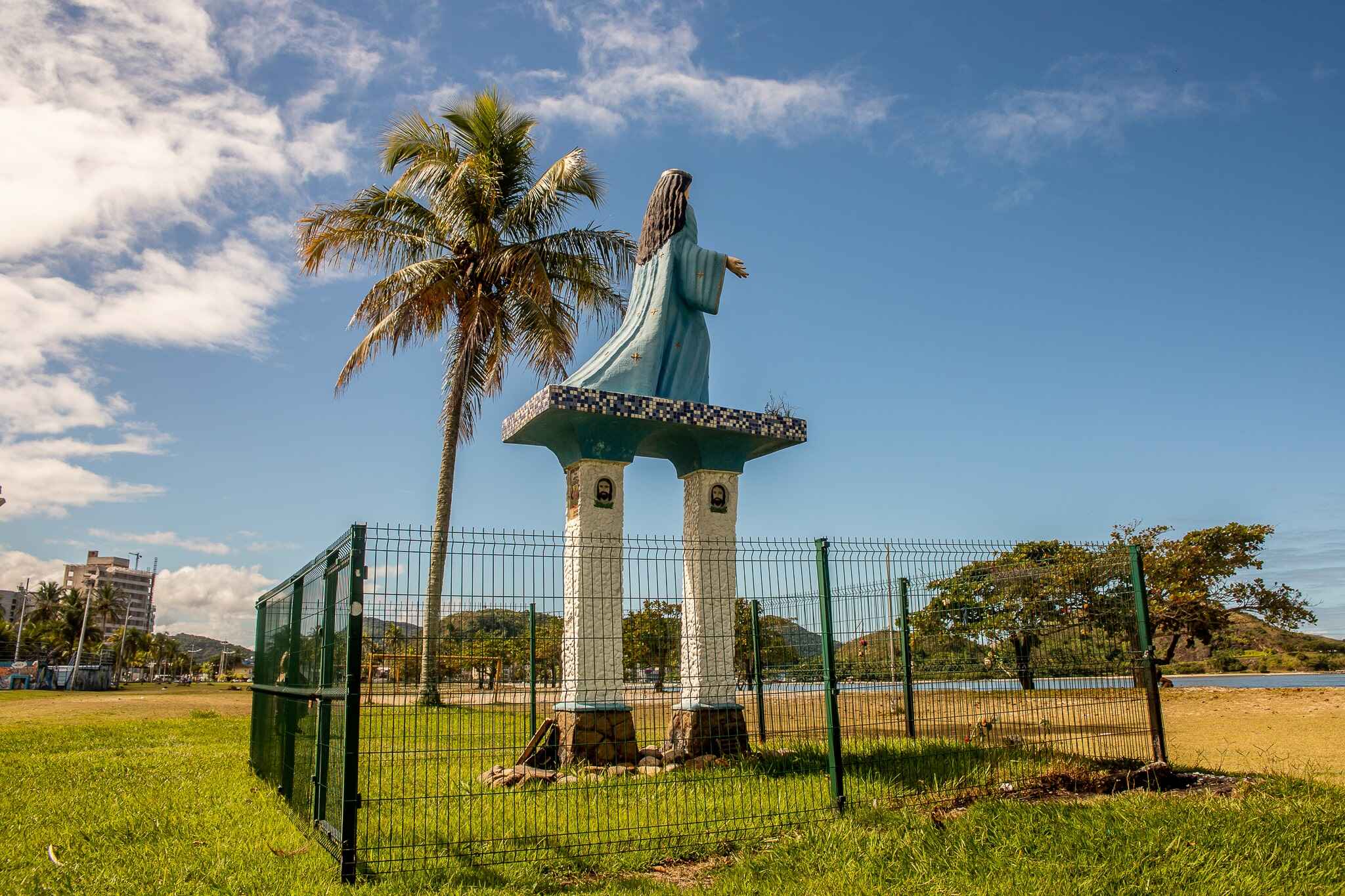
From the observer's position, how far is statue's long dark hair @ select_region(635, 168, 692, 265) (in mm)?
11680

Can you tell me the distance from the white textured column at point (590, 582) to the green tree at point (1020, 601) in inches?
136

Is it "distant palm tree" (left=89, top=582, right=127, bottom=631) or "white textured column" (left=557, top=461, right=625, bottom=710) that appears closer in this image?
"white textured column" (left=557, top=461, right=625, bottom=710)

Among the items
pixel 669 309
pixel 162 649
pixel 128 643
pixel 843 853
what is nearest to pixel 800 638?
pixel 843 853

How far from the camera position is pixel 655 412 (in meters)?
10.5

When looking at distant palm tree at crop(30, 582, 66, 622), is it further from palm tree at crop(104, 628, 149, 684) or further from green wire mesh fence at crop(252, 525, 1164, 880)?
green wire mesh fence at crop(252, 525, 1164, 880)

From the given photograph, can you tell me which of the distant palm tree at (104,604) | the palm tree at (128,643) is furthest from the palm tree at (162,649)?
the distant palm tree at (104,604)

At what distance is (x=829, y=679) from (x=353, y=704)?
3893mm

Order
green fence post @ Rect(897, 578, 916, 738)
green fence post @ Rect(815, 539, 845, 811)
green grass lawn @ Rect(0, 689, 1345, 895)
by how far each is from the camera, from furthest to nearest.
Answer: green fence post @ Rect(897, 578, 916, 738) < green fence post @ Rect(815, 539, 845, 811) < green grass lawn @ Rect(0, 689, 1345, 895)

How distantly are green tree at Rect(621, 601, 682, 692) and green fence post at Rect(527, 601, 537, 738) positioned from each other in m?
0.85

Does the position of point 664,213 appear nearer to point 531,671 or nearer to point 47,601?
point 531,671

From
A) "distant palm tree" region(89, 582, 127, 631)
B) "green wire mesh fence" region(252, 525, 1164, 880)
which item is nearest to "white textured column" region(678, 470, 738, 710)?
"green wire mesh fence" region(252, 525, 1164, 880)

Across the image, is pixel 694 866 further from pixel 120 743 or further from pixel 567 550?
pixel 120 743

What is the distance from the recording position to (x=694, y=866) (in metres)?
6.27

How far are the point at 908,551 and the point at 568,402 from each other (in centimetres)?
399
